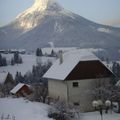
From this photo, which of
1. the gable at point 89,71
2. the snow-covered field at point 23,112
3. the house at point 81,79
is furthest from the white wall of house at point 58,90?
the snow-covered field at point 23,112

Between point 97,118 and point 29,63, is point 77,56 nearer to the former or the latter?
point 97,118

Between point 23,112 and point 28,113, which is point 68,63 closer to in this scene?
point 23,112

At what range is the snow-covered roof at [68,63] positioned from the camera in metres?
33.8

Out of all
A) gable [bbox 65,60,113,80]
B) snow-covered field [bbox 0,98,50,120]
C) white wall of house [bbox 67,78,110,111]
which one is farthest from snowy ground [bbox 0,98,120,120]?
gable [bbox 65,60,113,80]

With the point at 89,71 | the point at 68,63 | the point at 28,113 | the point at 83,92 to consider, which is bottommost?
the point at 28,113

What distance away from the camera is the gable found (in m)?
33.2

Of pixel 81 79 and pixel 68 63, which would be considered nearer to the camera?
pixel 81 79

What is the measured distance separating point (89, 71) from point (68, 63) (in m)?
2.37

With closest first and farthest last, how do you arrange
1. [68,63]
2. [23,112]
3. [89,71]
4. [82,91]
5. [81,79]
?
[23,112], [81,79], [82,91], [89,71], [68,63]

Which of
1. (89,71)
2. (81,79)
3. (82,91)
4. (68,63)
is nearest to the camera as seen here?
(81,79)

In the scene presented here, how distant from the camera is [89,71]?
33.7 m

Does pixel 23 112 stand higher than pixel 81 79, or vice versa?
pixel 81 79

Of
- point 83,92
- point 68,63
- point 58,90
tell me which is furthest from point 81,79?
point 58,90

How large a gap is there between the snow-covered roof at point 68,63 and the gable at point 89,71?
341 millimetres
